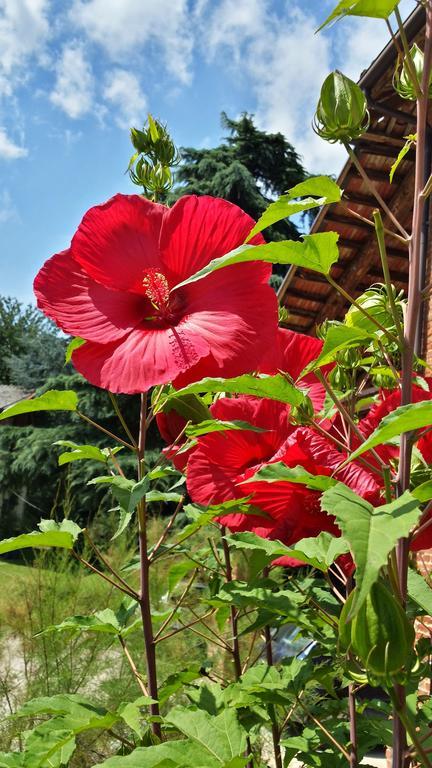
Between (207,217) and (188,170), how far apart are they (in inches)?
554

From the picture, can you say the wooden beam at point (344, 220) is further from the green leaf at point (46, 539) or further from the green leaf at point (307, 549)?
the green leaf at point (307, 549)

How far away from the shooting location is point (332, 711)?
107 cm

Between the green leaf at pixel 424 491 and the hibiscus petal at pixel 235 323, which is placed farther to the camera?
the hibiscus petal at pixel 235 323

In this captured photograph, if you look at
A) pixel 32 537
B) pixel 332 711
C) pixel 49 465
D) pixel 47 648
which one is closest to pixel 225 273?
pixel 32 537

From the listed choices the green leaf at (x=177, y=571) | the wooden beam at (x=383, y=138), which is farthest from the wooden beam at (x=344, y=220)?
the green leaf at (x=177, y=571)

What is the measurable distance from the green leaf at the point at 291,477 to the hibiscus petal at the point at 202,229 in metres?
0.23

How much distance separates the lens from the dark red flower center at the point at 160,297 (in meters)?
0.65

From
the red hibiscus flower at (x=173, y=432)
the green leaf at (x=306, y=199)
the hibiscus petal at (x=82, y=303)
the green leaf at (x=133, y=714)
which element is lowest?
the green leaf at (x=133, y=714)

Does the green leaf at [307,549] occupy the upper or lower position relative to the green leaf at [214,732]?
upper

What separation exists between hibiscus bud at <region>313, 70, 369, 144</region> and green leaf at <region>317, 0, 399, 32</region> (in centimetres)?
6

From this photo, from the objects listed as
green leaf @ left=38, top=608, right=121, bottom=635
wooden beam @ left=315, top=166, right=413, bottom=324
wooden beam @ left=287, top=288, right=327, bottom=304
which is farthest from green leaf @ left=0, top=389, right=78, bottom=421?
wooden beam @ left=287, top=288, right=327, bottom=304

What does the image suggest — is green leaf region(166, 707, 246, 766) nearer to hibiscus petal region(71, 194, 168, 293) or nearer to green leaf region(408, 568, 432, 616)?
green leaf region(408, 568, 432, 616)

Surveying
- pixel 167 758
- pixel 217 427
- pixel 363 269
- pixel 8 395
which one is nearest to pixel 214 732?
pixel 167 758

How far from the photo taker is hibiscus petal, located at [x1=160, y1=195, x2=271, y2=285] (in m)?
0.63
